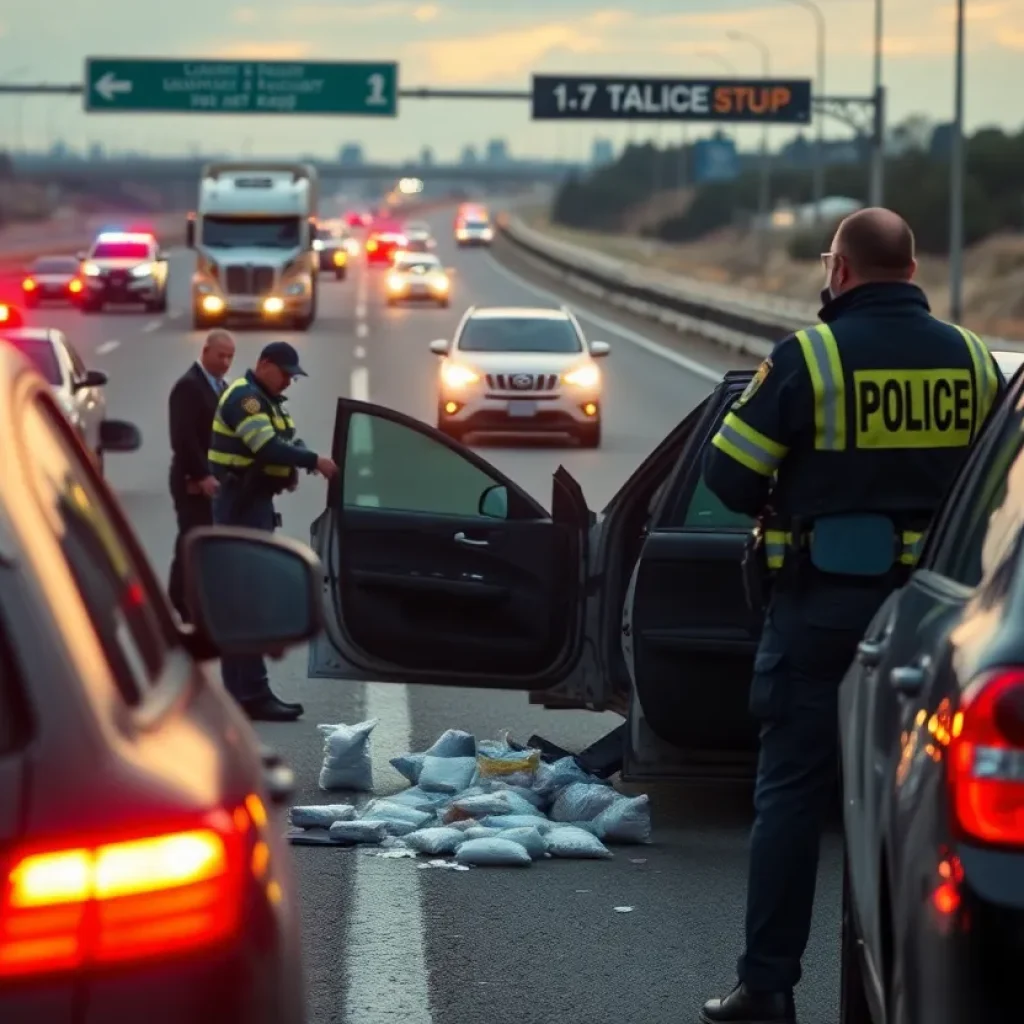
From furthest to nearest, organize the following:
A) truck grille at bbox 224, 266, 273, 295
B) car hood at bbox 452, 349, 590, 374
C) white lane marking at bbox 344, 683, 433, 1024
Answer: truck grille at bbox 224, 266, 273, 295 → car hood at bbox 452, 349, 590, 374 → white lane marking at bbox 344, 683, 433, 1024

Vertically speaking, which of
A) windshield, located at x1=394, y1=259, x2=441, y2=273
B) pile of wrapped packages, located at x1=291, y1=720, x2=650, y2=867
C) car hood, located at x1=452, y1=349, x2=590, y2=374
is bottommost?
windshield, located at x1=394, y1=259, x2=441, y2=273

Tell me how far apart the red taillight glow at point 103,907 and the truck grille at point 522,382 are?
83.8ft

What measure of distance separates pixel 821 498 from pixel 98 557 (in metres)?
2.78

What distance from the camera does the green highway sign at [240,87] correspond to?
7519 centimetres

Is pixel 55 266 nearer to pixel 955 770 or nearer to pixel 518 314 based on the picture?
pixel 518 314

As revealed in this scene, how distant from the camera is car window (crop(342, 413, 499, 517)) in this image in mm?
9188

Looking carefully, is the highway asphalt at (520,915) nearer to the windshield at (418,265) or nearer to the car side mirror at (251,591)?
the car side mirror at (251,591)

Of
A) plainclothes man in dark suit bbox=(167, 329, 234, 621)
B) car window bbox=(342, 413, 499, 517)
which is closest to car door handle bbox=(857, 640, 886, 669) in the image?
car window bbox=(342, 413, 499, 517)

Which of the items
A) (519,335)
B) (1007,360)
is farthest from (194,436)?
(519,335)

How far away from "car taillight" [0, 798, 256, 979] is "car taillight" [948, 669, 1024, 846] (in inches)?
47.5

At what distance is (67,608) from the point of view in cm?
290

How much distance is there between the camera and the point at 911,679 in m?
4.15

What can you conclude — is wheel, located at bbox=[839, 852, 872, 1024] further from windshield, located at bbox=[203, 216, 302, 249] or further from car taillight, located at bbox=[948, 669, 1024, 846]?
windshield, located at bbox=[203, 216, 302, 249]

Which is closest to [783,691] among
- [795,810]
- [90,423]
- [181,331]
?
[795,810]
